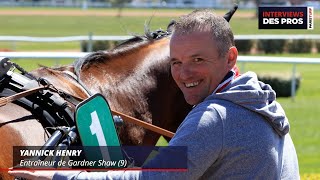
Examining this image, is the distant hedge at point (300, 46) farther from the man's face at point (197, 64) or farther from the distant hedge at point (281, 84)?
the man's face at point (197, 64)

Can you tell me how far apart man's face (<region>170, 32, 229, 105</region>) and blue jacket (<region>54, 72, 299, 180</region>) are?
0.05m

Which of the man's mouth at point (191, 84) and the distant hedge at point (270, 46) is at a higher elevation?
the man's mouth at point (191, 84)

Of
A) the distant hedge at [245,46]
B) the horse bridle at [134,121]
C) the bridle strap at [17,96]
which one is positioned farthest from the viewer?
the distant hedge at [245,46]

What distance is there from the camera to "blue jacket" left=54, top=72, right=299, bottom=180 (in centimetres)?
229

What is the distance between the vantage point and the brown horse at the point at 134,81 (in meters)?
4.03

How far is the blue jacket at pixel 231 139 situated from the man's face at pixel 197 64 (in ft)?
0.18

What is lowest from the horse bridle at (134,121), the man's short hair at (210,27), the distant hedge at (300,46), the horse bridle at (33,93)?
the distant hedge at (300,46)

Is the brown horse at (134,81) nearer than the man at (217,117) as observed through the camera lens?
No

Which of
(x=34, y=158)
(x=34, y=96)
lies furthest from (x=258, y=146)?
(x=34, y=96)

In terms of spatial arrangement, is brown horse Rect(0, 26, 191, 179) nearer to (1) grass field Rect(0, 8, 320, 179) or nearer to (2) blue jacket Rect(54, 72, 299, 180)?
(1) grass field Rect(0, 8, 320, 179)

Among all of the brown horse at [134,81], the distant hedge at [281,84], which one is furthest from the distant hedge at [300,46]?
the brown horse at [134,81]

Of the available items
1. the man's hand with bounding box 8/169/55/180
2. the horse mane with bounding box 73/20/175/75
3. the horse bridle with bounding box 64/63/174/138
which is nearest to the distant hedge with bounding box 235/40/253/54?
the horse mane with bounding box 73/20/175/75

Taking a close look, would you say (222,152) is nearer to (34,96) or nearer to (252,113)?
(252,113)

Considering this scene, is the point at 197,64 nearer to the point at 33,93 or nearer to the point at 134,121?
the point at 33,93
